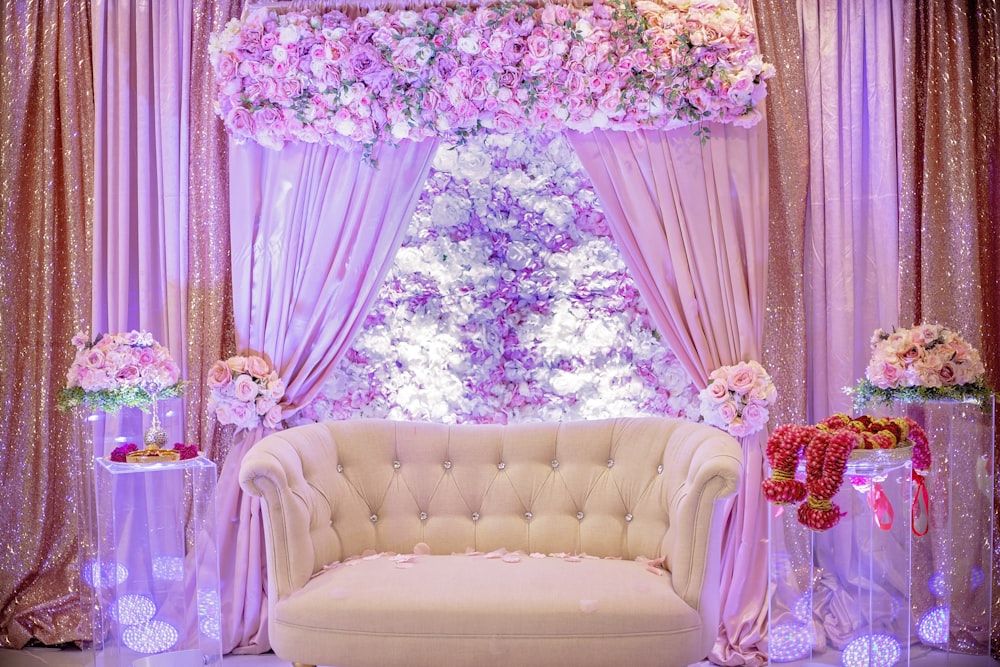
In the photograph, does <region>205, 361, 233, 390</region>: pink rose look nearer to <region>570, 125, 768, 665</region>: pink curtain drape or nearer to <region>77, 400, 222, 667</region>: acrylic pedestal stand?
<region>77, 400, 222, 667</region>: acrylic pedestal stand

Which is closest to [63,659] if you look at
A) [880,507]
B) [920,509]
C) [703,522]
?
[703,522]

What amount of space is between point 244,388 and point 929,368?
2.82 meters

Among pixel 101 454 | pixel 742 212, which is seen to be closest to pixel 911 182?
pixel 742 212

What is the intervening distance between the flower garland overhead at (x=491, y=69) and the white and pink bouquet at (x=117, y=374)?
1091 mm

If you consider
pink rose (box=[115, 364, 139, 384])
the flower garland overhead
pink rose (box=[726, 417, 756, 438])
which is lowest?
pink rose (box=[726, 417, 756, 438])

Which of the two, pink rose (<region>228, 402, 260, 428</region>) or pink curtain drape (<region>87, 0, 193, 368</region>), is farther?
pink curtain drape (<region>87, 0, 193, 368</region>)

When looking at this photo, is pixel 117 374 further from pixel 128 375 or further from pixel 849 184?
pixel 849 184

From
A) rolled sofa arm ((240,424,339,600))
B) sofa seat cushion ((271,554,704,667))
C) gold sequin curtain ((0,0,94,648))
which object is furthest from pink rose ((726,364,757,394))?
gold sequin curtain ((0,0,94,648))

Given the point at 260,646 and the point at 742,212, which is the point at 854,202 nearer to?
the point at 742,212

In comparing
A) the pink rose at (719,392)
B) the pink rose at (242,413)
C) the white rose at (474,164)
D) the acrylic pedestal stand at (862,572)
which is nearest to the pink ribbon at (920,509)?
the acrylic pedestal stand at (862,572)

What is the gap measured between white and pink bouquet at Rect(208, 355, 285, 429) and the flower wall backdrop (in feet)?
1.04

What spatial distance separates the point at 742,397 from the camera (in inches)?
154

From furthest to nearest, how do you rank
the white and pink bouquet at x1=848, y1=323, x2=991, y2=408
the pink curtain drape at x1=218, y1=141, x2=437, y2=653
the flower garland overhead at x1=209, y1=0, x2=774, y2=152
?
the pink curtain drape at x1=218, y1=141, x2=437, y2=653
the flower garland overhead at x1=209, y1=0, x2=774, y2=152
the white and pink bouquet at x1=848, y1=323, x2=991, y2=408

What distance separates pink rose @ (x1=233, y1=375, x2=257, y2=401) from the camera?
3914 millimetres
